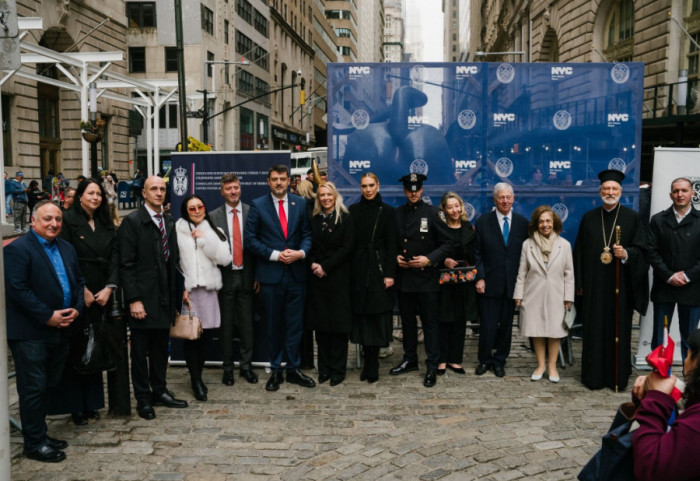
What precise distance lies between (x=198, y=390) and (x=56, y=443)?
62.3 inches

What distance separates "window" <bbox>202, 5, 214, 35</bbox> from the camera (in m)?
46.5

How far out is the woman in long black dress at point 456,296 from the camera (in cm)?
727

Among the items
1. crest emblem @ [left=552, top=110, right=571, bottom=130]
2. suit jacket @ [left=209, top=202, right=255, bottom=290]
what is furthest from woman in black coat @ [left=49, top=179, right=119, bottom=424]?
crest emblem @ [left=552, top=110, right=571, bottom=130]

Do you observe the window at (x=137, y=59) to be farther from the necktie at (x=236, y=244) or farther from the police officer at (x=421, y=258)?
the police officer at (x=421, y=258)

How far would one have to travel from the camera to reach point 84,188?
5750 millimetres

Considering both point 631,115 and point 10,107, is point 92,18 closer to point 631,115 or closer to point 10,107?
point 10,107

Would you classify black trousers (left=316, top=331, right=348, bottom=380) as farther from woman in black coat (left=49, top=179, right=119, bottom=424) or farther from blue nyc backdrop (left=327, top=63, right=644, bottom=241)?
woman in black coat (left=49, top=179, right=119, bottom=424)

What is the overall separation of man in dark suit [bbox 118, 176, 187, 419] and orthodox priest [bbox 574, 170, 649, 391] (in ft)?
13.8

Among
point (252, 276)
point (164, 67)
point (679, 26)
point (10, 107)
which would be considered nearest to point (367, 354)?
point (252, 276)

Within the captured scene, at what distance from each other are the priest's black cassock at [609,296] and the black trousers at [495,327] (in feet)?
2.73

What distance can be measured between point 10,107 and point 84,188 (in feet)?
78.4

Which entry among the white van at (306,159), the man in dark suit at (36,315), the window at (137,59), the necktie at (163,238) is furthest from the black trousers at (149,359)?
the window at (137,59)

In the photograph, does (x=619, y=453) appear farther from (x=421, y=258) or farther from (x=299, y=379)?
(x=299, y=379)

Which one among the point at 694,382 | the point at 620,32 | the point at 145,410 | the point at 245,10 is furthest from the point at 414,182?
the point at 245,10
